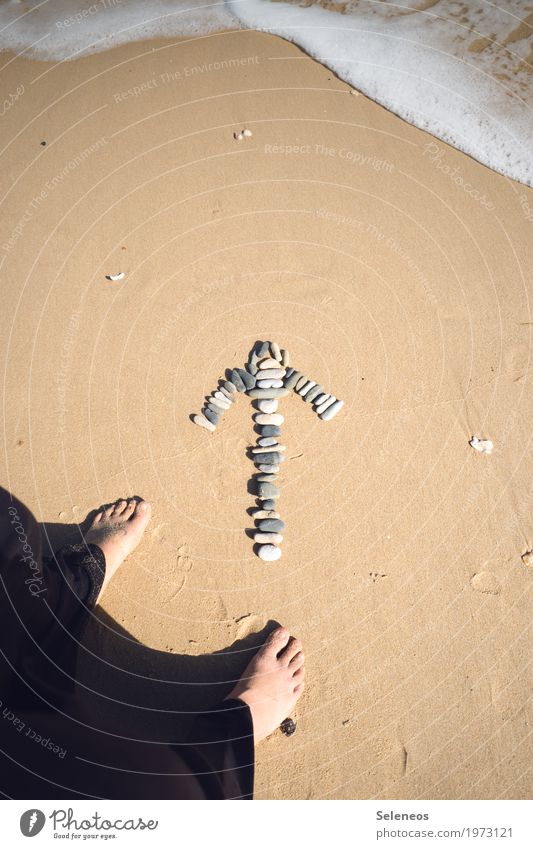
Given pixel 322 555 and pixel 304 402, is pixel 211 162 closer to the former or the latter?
pixel 304 402

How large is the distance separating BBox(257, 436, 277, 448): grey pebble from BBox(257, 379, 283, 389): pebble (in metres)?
0.31

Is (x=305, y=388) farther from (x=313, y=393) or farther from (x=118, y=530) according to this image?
(x=118, y=530)

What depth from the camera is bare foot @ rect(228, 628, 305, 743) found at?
9.93 ft

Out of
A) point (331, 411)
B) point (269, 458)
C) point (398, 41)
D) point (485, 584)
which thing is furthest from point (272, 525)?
point (398, 41)

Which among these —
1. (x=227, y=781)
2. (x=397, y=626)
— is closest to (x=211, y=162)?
(x=397, y=626)

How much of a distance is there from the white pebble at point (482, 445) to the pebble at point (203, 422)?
1466 millimetres

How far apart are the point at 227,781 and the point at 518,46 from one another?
5363 millimetres

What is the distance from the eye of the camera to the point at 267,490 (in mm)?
3473

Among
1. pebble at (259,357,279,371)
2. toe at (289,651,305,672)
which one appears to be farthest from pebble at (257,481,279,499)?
toe at (289,651,305,672)

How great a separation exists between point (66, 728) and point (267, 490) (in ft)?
4.89

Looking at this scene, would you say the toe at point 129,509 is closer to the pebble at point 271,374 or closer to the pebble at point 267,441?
the pebble at point 267,441

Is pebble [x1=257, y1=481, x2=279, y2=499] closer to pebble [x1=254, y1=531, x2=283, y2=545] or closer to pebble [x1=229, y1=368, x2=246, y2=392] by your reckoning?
pebble [x1=254, y1=531, x2=283, y2=545]

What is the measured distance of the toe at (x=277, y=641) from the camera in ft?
10.4

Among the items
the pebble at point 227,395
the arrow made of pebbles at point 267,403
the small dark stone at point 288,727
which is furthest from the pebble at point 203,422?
the small dark stone at point 288,727
